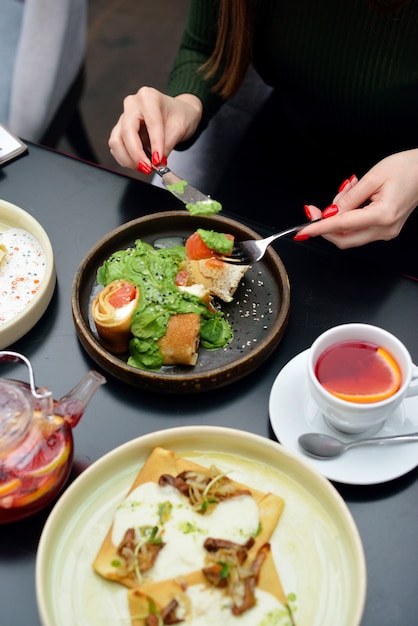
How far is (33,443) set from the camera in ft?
3.59

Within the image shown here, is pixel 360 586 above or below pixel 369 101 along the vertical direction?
below

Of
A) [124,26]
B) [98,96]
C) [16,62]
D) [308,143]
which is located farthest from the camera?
[124,26]

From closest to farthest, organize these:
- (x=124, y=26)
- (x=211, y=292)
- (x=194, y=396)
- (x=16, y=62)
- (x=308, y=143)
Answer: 1. (x=194, y=396)
2. (x=211, y=292)
3. (x=308, y=143)
4. (x=16, y=62)
5. (x=124, y=26)

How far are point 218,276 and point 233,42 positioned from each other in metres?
0.68

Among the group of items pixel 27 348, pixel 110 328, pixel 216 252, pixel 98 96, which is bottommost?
pixel 98 96

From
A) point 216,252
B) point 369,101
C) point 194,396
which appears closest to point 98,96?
point 369,101

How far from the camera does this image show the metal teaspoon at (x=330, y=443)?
1192mm

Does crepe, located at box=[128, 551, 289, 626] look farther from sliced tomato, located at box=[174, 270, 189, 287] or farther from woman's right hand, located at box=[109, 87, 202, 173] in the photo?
woman's right hand, located at box=[109, 87, 202, 173]

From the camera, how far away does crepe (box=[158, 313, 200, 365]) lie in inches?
53.0

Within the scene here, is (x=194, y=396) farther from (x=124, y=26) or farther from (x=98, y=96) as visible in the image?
(x=124, y=26)

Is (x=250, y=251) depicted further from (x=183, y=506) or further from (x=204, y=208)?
(x=183, y=506)

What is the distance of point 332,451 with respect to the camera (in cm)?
119

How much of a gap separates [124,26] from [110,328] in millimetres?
3084

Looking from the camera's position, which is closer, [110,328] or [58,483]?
[58,483]
